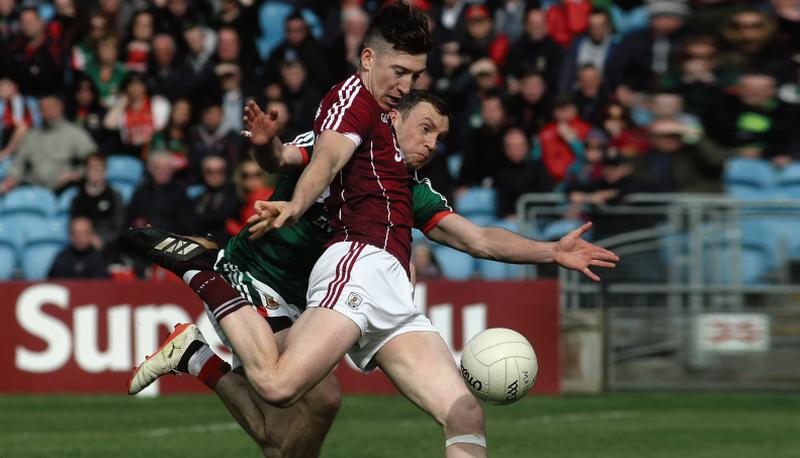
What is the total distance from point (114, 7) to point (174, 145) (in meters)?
3.01

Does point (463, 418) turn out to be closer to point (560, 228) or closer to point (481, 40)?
point (560, 228)

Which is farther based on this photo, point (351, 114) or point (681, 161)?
point (681, 161)

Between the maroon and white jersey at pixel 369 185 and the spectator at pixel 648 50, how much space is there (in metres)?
9.39

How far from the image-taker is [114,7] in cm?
1875

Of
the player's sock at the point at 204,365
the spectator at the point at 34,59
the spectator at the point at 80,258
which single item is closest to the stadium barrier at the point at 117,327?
the spectator at the point at 80,258

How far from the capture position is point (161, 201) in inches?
614

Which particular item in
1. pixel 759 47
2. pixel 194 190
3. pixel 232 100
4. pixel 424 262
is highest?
pixel 759 47

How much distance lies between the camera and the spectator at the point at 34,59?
18000mm

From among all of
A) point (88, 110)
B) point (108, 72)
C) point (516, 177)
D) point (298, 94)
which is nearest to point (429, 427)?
point (516, 177)

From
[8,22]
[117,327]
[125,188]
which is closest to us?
[117,327]

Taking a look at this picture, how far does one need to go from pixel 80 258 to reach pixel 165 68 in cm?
363

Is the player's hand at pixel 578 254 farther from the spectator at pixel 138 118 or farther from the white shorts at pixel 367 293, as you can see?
the spectator at pixel 138 118

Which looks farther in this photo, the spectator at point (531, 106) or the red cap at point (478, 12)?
the red cap at point (478, 12)

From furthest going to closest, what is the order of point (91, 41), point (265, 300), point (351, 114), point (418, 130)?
point (91, 41) < point (265, 300) < point (418, 130) < point (351, 114)
